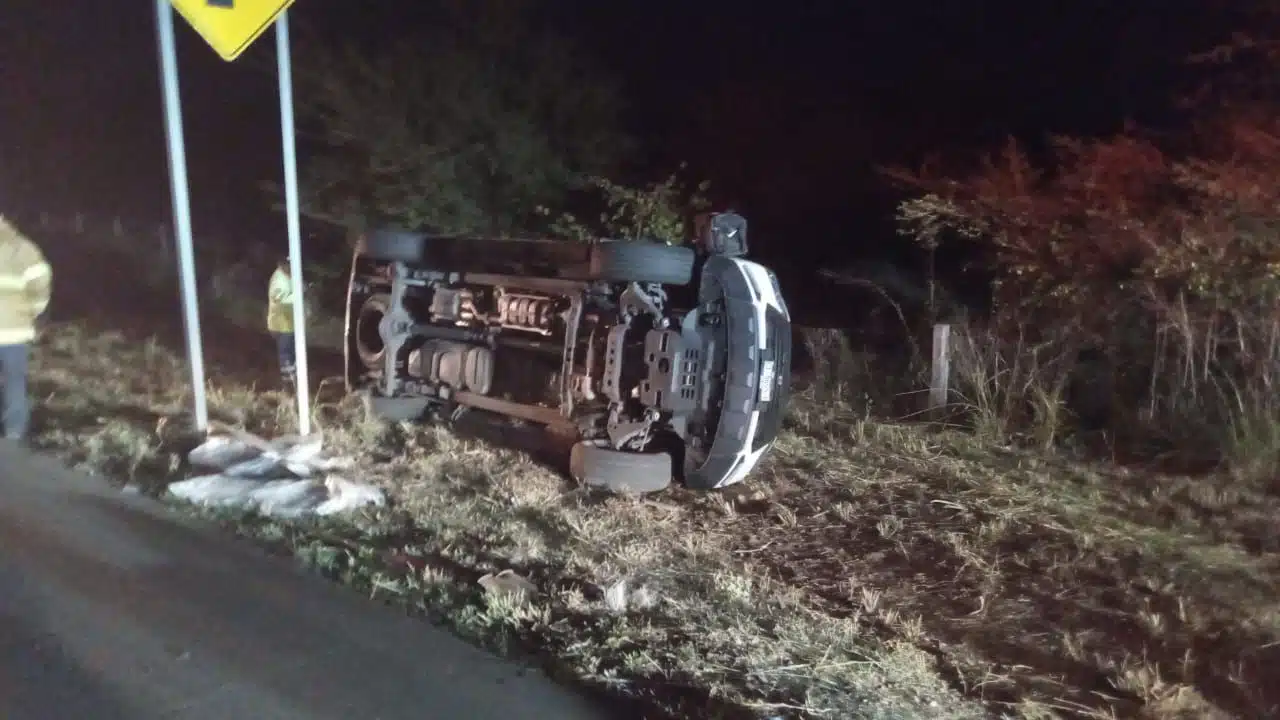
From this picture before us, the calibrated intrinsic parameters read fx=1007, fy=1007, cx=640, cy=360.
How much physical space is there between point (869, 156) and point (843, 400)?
5910 millimetres

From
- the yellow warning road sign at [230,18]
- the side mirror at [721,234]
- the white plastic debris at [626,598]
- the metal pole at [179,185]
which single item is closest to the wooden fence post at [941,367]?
the side mirror at [721,234]

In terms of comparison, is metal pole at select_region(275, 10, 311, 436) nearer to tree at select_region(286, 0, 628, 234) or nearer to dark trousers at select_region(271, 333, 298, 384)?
dark trousers at select_region(271, 333, 298, 384)

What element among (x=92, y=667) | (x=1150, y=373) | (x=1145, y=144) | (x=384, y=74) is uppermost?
(x=384, y=74)

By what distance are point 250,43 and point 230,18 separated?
Result: 0.58ft

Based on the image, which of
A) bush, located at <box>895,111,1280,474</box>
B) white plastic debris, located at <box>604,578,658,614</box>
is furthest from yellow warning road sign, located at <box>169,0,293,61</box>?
bush, located at <box>895,111,1280,474</box>

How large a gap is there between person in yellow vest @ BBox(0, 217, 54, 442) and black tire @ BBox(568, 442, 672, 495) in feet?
12.7

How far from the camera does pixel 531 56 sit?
44.2 ft

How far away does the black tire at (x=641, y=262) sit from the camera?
5859 mm

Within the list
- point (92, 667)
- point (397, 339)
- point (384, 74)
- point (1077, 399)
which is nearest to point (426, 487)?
point (397, 339)

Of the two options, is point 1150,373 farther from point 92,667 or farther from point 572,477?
point 92,667

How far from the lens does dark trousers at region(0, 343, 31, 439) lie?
671 centimetres

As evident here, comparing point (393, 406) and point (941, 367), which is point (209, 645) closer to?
point (393, 406)

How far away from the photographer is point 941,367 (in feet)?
27.7

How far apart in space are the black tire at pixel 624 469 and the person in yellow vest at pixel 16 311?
3873mm
